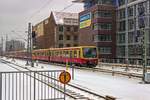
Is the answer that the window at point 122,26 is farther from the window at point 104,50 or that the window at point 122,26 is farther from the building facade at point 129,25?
the window at point 104,50

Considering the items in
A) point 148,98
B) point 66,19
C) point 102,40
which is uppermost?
point 66,19

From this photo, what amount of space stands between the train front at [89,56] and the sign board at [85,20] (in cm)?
3812

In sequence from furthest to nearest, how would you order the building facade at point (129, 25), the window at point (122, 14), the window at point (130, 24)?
1. the window at point (122, 14)
2. the window at point (130, 24)
3. the building facade at point (129, 25)

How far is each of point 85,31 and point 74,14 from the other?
39.2 meters

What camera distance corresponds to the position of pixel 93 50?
5044 centimetres

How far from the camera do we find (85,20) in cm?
9206

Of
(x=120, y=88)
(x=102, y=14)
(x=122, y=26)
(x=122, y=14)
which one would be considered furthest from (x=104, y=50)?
(x=120, y=88)

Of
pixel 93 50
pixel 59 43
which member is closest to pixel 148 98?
pixel 93 50

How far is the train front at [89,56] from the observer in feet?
162

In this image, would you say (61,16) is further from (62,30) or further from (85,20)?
(85,20)

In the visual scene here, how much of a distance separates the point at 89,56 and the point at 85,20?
43143 millimetres

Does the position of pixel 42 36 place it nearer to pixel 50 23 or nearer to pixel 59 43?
pixel 50 23

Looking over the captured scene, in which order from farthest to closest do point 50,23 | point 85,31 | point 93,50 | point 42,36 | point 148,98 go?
point 42,36 → point 50,23 → point 85,31 → point 93,50 → point 148,98

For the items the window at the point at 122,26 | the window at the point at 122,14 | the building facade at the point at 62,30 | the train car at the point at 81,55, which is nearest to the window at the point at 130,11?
the window at the point at 122,14
